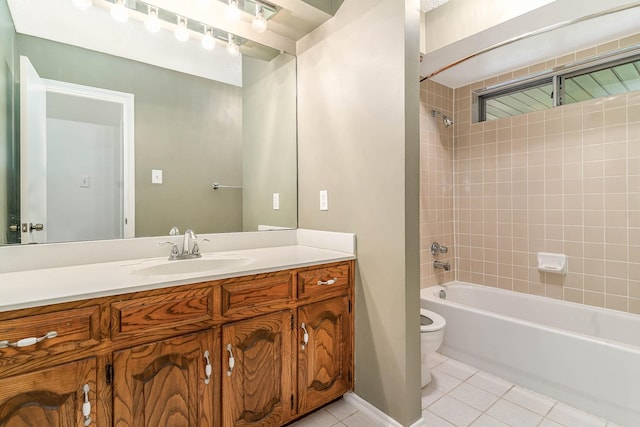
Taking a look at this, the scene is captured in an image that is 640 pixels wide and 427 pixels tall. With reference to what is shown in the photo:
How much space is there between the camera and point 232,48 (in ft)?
6.27

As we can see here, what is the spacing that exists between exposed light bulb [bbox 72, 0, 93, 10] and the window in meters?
2.95

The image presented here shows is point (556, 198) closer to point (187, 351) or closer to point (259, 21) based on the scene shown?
point (259, 21)

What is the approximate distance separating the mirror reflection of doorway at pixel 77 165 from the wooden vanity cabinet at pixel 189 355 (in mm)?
639

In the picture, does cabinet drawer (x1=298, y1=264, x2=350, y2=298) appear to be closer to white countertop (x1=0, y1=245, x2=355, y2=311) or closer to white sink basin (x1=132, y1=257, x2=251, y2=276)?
white countertop (x1=0, y1=245, x2=355, y2=311)

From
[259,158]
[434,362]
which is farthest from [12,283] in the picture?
[434,362]

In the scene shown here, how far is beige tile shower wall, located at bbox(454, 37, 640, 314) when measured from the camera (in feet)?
6.99

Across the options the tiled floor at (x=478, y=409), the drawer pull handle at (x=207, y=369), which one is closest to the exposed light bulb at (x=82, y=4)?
the drawer pull handle at (x=207, y=369)

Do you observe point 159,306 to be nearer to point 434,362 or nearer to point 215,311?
point 215,311

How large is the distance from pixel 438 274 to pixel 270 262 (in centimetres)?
197

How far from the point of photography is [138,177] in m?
1.61

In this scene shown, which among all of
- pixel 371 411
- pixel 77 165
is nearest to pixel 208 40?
pixel 77 165

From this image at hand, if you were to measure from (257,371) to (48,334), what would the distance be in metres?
0.76

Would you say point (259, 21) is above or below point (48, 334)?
above

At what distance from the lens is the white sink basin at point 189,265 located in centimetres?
142
